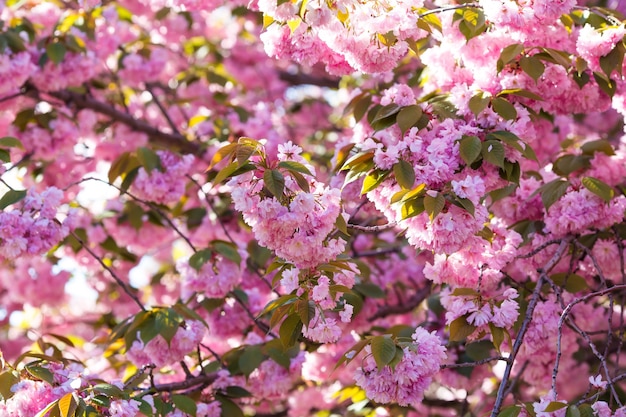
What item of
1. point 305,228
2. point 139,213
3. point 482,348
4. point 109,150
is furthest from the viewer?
point 109,150

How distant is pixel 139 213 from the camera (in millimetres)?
4219

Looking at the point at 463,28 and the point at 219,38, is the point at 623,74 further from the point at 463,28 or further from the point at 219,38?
the point at 219,38

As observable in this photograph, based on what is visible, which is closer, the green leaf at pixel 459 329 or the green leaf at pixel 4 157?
the green leaf at pixel 459 329

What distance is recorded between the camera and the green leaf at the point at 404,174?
2.27 meters

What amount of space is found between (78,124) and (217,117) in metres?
0.80

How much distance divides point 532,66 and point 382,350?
3.45 ft

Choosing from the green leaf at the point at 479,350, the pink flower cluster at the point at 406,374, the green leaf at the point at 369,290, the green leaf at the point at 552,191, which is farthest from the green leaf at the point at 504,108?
the green leaf at the point at 369,290

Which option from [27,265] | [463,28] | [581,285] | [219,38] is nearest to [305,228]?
[463,28]

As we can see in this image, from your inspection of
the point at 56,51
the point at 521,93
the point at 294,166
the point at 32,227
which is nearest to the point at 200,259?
the point at 32,227

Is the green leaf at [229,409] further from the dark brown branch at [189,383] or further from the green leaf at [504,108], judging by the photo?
the green leaf at [504,108]

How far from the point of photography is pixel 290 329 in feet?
7.80

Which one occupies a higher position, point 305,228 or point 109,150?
point 305,228

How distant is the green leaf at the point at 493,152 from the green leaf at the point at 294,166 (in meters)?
0.53

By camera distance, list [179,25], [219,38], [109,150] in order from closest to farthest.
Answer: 1. [109,150]
2. [179,25]
3. [219,38]
